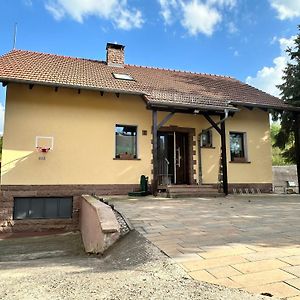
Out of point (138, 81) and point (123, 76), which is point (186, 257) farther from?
point (123, 76)

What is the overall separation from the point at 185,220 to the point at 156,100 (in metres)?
5.19

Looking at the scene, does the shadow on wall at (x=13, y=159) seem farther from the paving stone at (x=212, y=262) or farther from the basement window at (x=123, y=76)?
the paving stone at (x=212, y=262)

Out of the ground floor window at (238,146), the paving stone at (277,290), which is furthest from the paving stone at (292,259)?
the ground floor window at (238,146)

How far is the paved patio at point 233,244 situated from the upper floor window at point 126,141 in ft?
15.3

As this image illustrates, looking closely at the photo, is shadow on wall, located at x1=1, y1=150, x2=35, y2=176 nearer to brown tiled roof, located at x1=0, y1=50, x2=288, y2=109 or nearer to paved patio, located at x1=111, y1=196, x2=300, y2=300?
brown tiled roof, located at x1=0, y1=50, x2=288, y2=109

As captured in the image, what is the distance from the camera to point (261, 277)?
2449 mm


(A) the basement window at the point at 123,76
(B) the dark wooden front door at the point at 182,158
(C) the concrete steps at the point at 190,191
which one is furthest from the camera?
(B) the dark wooden front door at the point at 182,158

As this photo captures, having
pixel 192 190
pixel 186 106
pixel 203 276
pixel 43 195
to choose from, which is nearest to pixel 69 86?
pixel 43 195

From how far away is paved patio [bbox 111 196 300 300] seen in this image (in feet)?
7.95

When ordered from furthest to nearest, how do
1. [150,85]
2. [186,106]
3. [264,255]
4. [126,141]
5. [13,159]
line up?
[150,85] → [126,141] → [186,106] → [13,159] → [264,255]

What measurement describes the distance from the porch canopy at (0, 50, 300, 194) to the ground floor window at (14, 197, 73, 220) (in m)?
2.99

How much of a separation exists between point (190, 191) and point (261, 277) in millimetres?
7012

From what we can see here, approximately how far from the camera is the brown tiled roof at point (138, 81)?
942 cm

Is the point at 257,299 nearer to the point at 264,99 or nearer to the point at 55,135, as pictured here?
the point at 55,135
